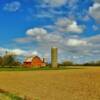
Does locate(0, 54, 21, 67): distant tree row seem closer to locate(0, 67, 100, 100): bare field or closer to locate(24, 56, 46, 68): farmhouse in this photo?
locate(24, 56, 46, 68): farmhouse

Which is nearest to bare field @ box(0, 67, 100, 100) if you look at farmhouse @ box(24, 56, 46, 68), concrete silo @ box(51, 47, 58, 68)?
concrete silo @ box(51, 47, 58, 68)

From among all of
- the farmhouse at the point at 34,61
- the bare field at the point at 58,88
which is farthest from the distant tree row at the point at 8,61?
the bare field at the point at 58,88

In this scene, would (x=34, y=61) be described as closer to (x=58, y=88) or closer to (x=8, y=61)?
(x=8, y=61)

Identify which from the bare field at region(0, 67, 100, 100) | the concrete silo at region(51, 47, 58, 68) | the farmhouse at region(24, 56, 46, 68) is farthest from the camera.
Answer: the farmhouse at region(24, 56, 46, 68)

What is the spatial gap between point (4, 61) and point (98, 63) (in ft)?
144

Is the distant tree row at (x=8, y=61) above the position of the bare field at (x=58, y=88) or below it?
above

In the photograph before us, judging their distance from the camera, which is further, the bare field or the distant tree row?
the distant tree row

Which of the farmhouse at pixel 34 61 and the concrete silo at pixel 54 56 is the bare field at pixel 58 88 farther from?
the farmhouse at pixel 34 61

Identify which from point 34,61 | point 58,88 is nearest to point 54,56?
point 34,61

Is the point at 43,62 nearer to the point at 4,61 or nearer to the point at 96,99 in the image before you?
the point at 4,61

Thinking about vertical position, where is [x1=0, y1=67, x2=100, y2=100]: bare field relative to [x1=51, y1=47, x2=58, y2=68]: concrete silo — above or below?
below

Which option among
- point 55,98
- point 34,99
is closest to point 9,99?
point 34,99

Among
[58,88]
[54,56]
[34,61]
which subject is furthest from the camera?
[34,61]

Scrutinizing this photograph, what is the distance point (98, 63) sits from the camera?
493ft
